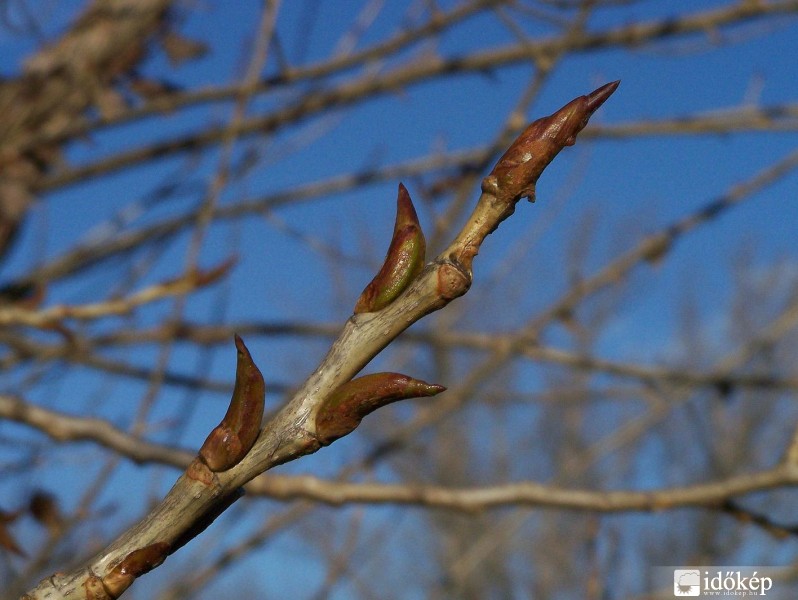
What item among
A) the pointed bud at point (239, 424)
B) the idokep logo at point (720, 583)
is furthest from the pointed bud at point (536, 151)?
the idokep logo at point (720, 583)

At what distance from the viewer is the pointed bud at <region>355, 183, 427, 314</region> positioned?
1.57 feet

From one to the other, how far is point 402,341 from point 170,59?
95 cm

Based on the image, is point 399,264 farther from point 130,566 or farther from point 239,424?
point 130,566

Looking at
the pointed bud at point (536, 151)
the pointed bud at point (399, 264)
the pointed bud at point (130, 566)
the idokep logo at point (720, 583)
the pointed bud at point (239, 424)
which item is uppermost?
the pointed bud at point (536, 151)

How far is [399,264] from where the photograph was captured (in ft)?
1.59

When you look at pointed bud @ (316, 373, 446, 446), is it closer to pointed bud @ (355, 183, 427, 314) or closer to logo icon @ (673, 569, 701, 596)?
pointed bud @ (355, 183, 427, 314)

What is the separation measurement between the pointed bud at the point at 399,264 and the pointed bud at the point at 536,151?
0.18ft

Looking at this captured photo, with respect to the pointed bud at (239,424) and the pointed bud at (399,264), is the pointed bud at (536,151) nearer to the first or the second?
the pointed bud at (399,264)

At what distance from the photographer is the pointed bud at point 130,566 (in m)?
0.49

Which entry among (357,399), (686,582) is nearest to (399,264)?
(357,399)

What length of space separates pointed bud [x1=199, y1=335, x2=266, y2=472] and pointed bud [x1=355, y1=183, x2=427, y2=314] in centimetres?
7

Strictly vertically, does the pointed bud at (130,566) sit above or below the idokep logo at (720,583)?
above

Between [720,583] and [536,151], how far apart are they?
157 cm

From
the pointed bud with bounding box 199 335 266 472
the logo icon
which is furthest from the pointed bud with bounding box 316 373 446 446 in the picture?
the logo icon
